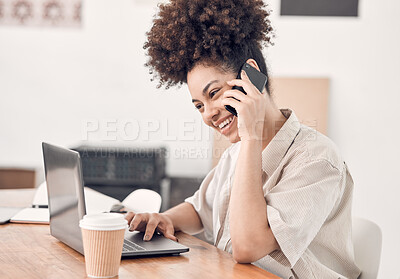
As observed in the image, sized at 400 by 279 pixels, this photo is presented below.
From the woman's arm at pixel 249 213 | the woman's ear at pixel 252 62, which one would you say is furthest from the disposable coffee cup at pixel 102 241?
the woman's ear at pixel 252 62

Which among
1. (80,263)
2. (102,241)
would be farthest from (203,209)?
(102,241)

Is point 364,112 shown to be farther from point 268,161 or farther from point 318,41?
point 268,161

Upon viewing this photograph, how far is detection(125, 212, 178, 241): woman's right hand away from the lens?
1.51 meters

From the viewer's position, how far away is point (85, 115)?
A: 4027mm

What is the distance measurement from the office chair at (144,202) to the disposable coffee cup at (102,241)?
2.94 ft

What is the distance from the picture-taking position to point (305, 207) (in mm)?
1326

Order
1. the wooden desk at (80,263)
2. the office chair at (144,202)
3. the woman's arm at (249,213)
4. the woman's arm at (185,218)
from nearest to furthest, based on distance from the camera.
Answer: the wooden desk at (80,263)
the woman's arm at (249,213)
the woman's arm at (185,218)
the office chair at (144,202)

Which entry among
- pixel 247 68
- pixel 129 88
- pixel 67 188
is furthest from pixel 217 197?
pixel 129 88

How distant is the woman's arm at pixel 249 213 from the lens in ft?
4.25

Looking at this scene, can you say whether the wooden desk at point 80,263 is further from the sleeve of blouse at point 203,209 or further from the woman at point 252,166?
the sleeve of blouse at point 203,209

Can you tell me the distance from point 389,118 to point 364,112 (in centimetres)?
17

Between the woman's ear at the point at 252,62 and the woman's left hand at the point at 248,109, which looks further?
the woman's ear at the point at 252,62

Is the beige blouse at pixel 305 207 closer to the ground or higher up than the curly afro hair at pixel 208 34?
closer to the ground

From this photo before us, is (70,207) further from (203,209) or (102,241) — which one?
(203,209)
